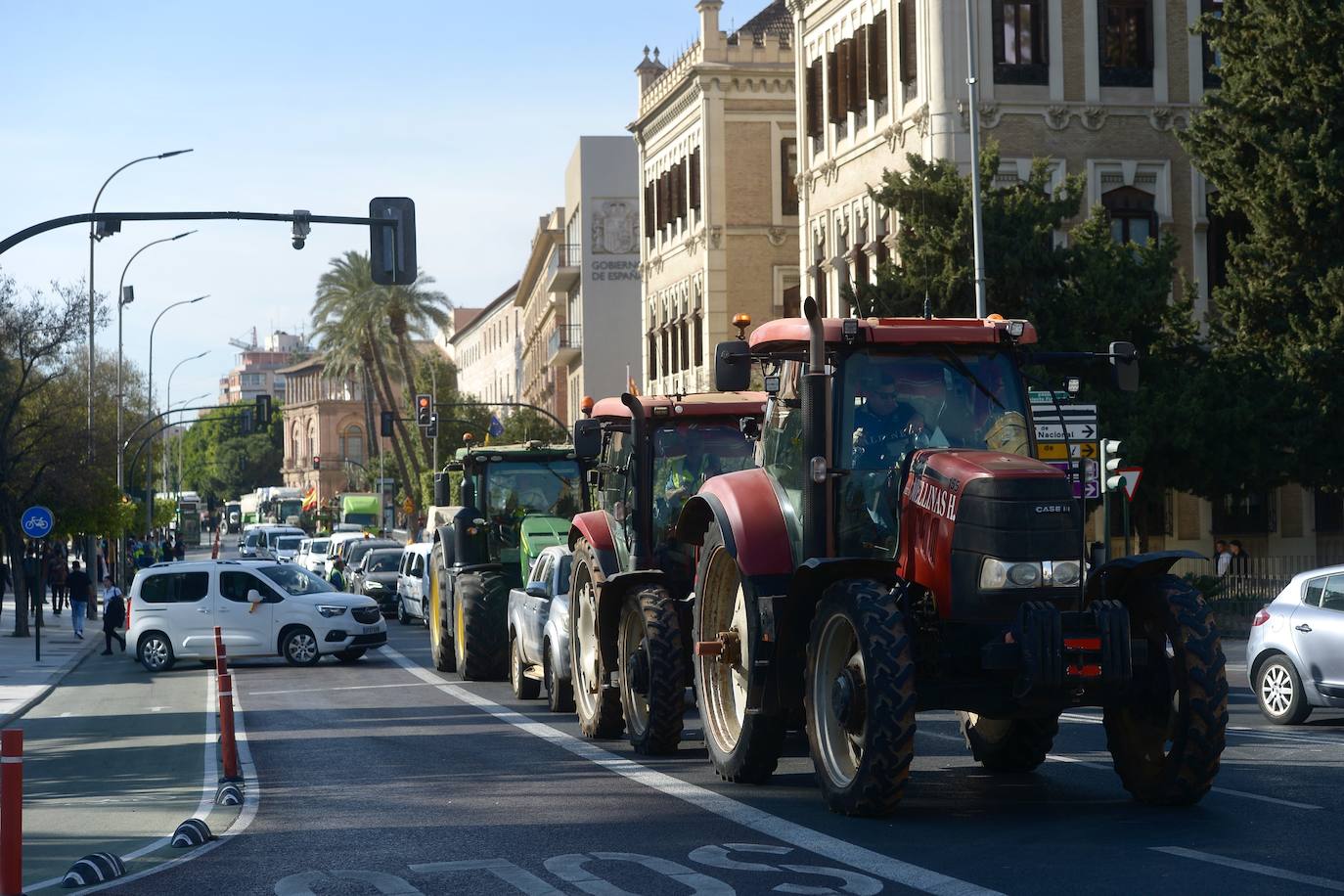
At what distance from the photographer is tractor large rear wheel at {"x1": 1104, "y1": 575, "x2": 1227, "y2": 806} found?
10.9 metres

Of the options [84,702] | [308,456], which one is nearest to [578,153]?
[84,702]

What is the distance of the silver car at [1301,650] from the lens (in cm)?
1745

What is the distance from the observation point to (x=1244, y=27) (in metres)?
35.3

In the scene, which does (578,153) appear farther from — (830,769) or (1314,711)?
(830,769)

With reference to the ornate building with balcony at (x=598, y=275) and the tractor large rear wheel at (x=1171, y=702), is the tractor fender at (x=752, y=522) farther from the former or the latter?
the ornate building with balcony at (x=598, y=275)

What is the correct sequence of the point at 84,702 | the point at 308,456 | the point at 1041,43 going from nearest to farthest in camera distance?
the point at 84,702
the point at 1041,43
the point at 308,456

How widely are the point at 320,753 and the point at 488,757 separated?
185 centimetres

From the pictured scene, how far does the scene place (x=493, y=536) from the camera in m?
25.5

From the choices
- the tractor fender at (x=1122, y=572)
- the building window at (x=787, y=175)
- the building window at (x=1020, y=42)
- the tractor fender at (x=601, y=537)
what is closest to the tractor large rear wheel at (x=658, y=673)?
the tractor fender at (x=601, y=537)

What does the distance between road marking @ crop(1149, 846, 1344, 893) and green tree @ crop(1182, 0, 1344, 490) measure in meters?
24.5

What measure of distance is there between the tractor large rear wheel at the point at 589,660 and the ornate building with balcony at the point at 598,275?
58733 mm

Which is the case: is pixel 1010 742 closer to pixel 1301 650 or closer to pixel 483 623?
pixel 1301 650

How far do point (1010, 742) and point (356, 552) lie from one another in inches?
1605

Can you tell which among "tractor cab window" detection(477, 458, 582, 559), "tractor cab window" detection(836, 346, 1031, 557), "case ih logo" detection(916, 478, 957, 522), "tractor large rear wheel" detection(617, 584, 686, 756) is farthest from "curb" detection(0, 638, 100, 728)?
"case ih logo" detection(916, 478, 957, 522)
